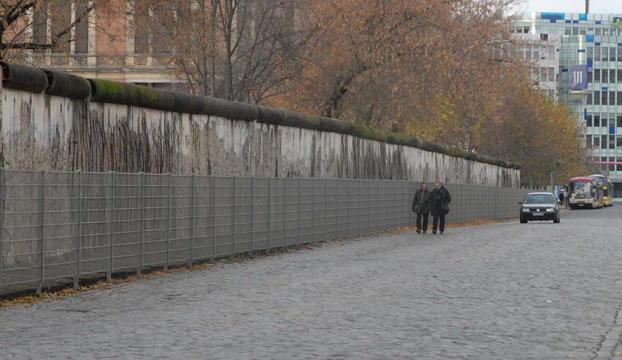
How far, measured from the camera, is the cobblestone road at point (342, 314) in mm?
10656

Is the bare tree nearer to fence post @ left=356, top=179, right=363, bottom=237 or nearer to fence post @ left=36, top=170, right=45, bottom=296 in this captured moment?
fence post @ left=356, top=179, right=363, bottom=237

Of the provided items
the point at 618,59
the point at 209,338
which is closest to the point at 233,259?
the point at 209,338

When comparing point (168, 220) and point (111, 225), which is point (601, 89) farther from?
point (111, 225)

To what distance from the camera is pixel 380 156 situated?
4272 centimetres

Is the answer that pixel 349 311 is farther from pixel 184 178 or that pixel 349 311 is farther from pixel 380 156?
pixel 380 156

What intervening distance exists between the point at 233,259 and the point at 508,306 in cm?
1068

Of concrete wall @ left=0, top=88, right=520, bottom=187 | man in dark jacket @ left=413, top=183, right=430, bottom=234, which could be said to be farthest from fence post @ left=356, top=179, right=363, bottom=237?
man in dark jacket @ left=413, top=183, right=430, bottom=234

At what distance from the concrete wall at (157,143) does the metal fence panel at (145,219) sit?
911mm

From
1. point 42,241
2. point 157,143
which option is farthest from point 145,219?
point 42,241

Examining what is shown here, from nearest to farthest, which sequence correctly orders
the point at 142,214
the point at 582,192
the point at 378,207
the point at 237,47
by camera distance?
the point at 142,214
the point at 378,207
the point at 237,47
the point at 582,192

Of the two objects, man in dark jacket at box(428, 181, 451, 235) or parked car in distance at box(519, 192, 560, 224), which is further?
parked car in distance at box(519, 192, 560, 224)

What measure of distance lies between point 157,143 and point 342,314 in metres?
10.4

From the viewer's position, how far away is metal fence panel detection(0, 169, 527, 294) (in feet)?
51.9

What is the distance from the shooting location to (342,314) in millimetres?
13594
